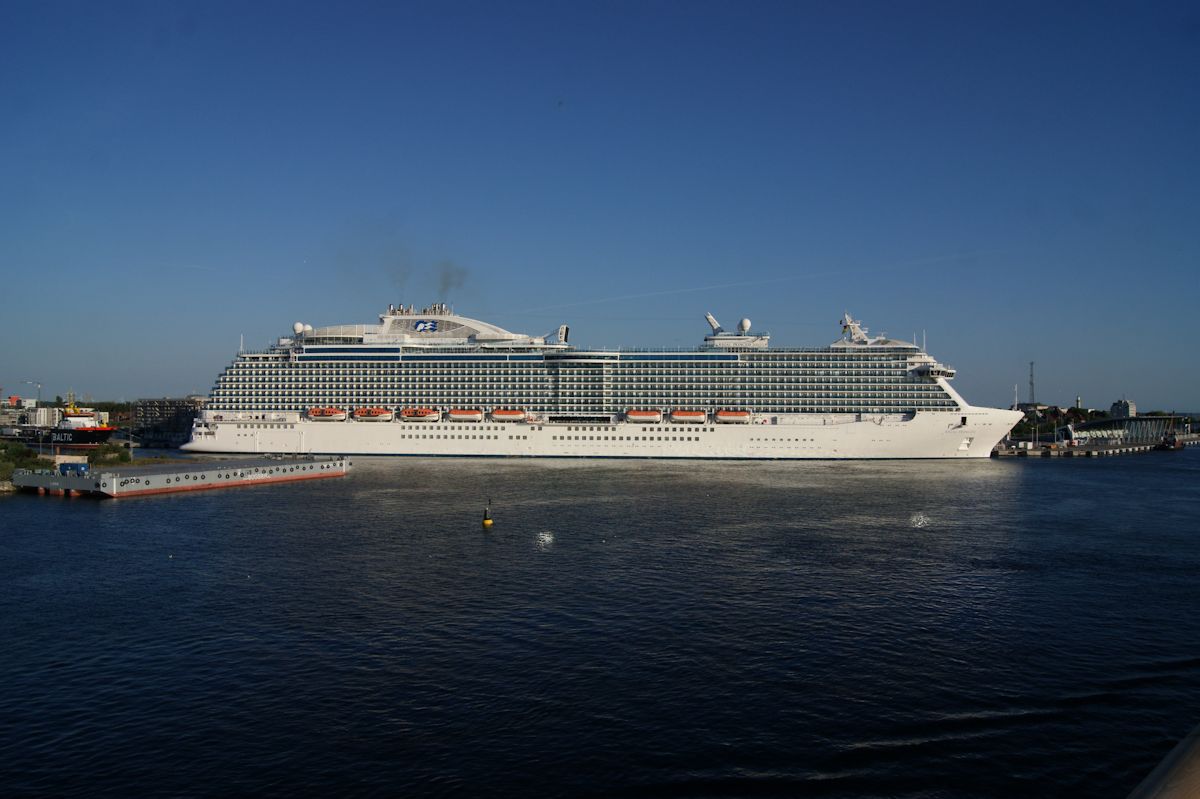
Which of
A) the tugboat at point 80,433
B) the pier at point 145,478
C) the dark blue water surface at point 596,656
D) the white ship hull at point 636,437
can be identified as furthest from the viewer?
the tugboat at point 80,433

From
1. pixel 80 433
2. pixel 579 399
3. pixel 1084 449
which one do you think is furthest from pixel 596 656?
pixel 1084 449

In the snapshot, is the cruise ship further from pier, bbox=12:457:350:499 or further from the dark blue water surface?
the dark blue water surface

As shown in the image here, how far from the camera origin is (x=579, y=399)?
94938mm

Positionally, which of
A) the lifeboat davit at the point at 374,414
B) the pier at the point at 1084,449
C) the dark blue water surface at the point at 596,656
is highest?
the lifeboat davit at the point at 374,414

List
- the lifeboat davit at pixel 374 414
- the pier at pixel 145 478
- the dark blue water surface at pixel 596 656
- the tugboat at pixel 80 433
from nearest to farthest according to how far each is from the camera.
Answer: the dark blue water surface at pixel 596 656 → the pier at pixel 145 478 → the lifeboat davit at pixel 374 414 → the tugboat at pixel 80 433

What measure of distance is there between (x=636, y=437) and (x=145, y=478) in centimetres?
4968

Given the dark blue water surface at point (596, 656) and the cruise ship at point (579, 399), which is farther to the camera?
the cruise ship at point (579, 399)

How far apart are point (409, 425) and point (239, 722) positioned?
255 ft

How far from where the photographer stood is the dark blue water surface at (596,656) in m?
17.3

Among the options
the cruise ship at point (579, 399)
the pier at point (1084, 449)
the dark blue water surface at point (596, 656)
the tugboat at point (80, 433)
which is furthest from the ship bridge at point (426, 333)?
the pier at point (1084, 449)

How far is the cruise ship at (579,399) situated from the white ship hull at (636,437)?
6.1 inches

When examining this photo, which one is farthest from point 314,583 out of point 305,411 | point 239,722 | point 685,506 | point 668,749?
point 305,411

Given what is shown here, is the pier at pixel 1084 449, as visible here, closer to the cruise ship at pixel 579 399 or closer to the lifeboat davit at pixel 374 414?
the cruise ship at pixel 579 399

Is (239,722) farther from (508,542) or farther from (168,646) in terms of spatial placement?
(508,542)
